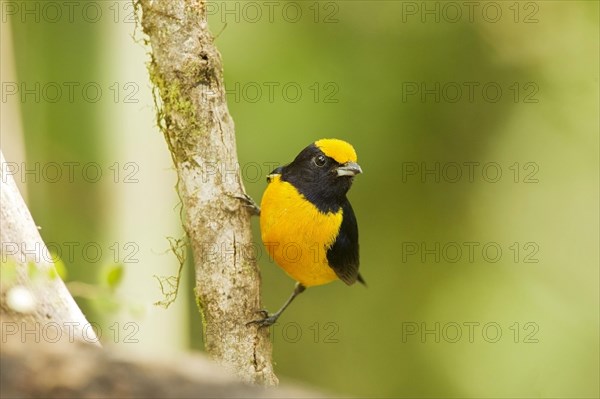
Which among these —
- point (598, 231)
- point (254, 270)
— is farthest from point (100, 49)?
point (598, 231)

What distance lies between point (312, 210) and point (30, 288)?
198 cm

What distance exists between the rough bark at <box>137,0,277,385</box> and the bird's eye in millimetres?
753

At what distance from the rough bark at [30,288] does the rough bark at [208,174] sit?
2.82 feet

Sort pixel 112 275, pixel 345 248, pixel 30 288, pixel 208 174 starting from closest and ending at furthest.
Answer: pixel 112 275
pixel 30 288
pixel 208 174
pixel 345 248

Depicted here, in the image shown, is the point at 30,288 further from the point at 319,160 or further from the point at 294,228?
the point at 319,160

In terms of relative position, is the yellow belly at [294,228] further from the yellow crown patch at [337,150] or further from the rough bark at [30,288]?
the rough bark at [30,288]

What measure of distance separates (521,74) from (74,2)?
5128 mm

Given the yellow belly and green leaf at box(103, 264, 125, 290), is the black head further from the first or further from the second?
green leaf at box(103, 264, 125, 290)

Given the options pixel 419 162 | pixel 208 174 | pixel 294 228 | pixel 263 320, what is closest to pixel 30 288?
pixel 208 174

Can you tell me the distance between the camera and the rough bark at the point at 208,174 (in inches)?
A: 152

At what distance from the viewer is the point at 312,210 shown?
4.66 m

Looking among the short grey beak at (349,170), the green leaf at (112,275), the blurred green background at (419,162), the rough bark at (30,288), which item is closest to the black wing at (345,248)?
the short grey beak at (349,170)

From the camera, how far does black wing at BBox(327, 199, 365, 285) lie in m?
4.77

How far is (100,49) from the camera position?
7.43 m
